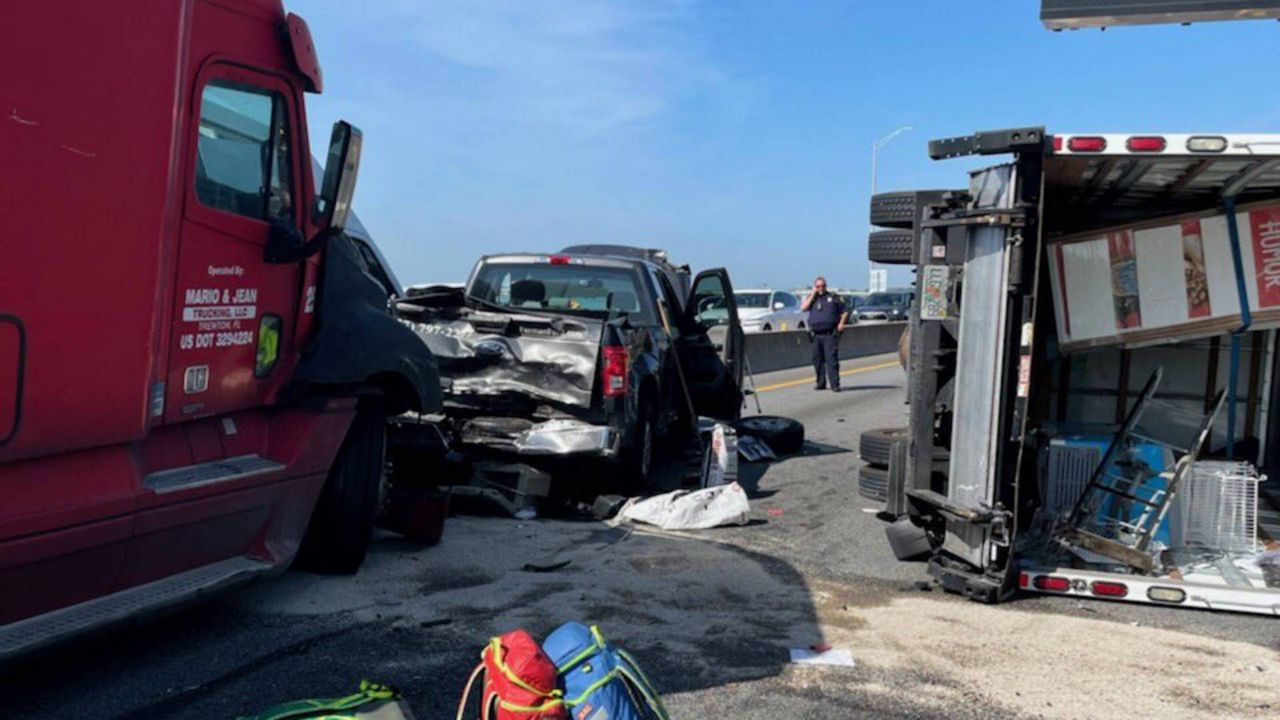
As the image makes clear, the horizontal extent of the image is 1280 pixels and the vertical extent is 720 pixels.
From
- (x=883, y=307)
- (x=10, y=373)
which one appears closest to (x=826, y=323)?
(x=10, y=373)

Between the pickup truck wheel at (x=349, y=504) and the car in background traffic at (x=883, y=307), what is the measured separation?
1558 inches

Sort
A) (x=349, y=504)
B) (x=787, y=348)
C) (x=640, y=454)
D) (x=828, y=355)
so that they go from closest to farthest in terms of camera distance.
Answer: (x=349, y=504)
(x=640, y=454)
(x=828, y=355)
(x=787, y=348)

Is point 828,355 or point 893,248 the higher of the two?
point 893,248

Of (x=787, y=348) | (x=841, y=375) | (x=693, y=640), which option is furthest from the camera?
(x=787, y=348)

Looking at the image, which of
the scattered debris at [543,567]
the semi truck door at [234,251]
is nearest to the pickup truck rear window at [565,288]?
the scattered debris at [543,567]

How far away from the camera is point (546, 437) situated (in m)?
7.25

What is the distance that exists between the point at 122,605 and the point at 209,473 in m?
0.66

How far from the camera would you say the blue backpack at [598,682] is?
3203 millimetres

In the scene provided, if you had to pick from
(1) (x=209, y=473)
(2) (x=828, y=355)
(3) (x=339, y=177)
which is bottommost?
(1) (x=209, y=473)

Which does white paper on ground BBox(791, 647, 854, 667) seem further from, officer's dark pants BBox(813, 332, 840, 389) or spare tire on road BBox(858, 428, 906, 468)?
officer's dark pants BBox(813, 332, 840, 389)

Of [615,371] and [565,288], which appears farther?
[565,288]

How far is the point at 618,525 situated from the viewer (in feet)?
24.3

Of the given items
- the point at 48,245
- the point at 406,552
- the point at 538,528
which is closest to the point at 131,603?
the point at 48,245

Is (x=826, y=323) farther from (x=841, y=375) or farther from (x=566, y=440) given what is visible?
(x=566, y=440)
